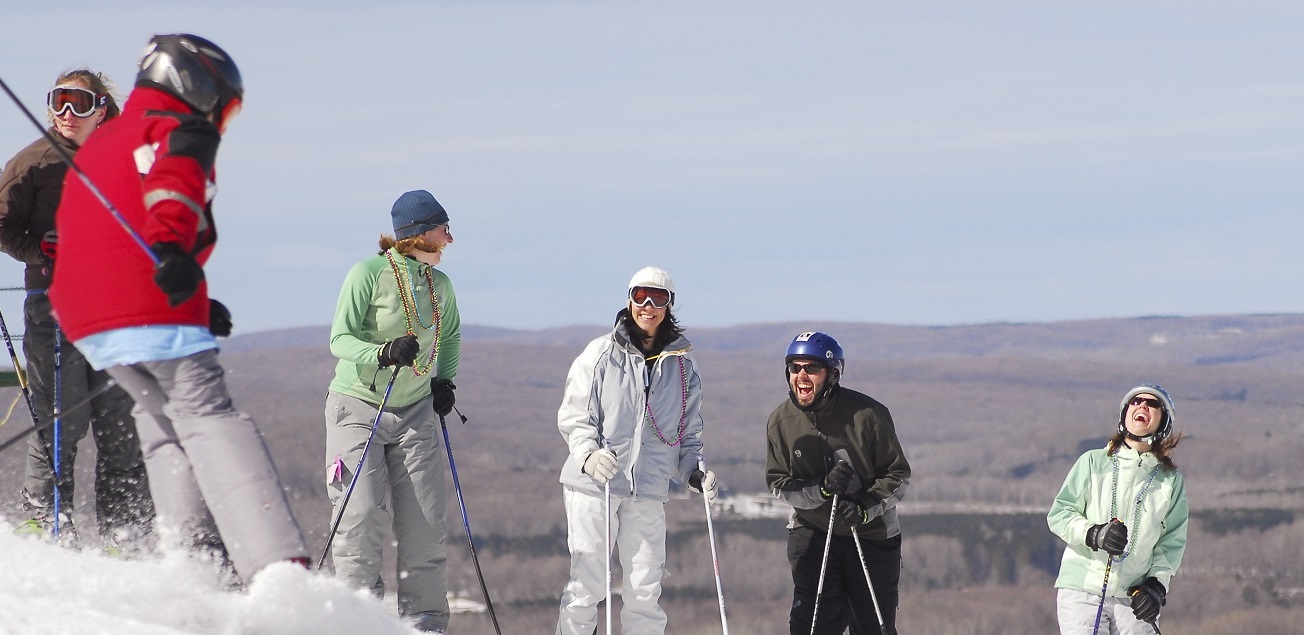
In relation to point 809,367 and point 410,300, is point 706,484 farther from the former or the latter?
point 410,300

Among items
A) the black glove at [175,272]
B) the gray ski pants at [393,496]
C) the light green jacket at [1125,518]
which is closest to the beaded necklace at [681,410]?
the gray ski pants at [393,496]

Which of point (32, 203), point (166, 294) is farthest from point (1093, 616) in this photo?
point (32, 203)

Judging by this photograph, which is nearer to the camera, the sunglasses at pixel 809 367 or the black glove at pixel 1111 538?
the black glove at pixel 1111 538

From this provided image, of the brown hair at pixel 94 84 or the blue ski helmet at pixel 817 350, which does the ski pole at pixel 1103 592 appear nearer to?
the blue ski helmet at pixel 817 350

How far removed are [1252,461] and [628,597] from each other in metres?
163

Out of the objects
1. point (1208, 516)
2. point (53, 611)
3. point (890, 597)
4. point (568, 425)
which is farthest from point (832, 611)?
point (1208, 516)

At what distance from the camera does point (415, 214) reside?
7.37 m

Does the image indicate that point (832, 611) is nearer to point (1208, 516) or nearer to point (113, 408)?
point (113, 408)

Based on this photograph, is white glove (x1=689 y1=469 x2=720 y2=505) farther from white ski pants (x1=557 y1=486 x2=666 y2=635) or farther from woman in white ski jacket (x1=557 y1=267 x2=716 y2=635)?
white ski pants (x1=557 y1=486 x2=666 y2=635)

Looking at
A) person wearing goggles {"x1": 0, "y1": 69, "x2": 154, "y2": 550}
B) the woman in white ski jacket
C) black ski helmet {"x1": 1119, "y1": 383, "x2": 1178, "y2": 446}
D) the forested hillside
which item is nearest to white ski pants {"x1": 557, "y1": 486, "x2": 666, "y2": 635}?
the woman in white ski jacket

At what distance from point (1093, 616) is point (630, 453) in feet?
8.72

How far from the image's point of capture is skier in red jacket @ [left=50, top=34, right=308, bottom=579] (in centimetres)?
441

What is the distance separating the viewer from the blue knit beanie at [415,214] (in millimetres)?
7359

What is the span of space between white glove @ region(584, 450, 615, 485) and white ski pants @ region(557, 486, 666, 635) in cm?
22
